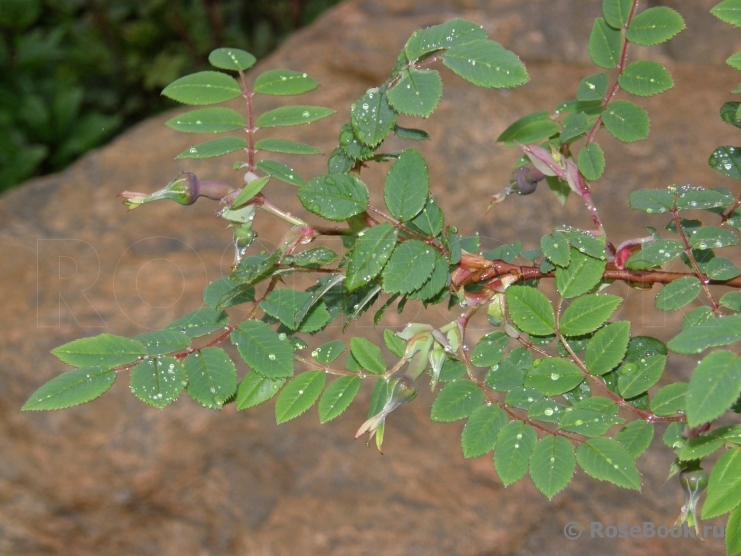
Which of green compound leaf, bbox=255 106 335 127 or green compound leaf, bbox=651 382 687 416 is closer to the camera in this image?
green compound leaf, bbox=651 382 687 416

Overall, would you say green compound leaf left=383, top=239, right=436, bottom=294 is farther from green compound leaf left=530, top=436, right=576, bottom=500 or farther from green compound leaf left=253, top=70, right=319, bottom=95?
green compound leaf left=253, top=70, right=319, bottom=95

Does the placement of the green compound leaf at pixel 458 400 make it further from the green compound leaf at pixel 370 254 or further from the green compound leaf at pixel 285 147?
the green compound leaf at pixel 285 147

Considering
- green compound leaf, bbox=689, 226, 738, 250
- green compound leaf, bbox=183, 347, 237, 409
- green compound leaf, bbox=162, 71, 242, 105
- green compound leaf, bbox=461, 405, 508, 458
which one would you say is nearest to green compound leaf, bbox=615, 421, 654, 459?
green compound leaf, bbox=461, 405, 508, 458

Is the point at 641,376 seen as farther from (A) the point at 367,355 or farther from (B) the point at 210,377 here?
(B) the point at 210,377

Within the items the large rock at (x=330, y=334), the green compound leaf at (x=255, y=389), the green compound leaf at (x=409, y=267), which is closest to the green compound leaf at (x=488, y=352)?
the green compound leaf at (x=409, y=267)

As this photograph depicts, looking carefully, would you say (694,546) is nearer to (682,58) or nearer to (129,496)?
(129,496)

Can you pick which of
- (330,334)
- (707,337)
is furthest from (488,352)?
(330,334)
